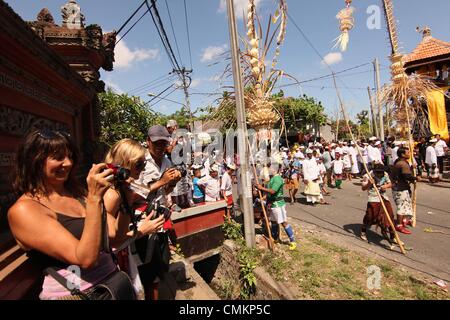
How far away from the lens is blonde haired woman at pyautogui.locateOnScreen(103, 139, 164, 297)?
1857 mm

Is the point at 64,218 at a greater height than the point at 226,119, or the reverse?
the point at 226,119

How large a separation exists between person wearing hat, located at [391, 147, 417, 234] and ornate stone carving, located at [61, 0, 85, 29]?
6780 mm

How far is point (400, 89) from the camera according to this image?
211 inches

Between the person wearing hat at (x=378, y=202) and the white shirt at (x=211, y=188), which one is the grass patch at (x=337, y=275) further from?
the white shirt at (x=211, y=188)

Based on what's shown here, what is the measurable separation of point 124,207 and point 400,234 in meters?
6.16

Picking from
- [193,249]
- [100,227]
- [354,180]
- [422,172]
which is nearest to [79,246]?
[100,227]

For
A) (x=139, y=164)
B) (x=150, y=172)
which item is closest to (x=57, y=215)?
(x=139, y=164)

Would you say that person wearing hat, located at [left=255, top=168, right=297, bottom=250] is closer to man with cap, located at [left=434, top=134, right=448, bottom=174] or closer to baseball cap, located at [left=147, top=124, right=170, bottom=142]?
baseball cap, located at [left=147, top=124, right=170, bottom=142]

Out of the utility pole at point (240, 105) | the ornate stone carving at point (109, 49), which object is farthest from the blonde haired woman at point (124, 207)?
the ornate stone carving at point (109, 49)

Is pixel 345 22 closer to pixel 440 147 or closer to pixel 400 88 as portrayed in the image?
pixel 400 88

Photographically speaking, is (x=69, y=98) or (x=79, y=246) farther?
(x=69, y=98)
